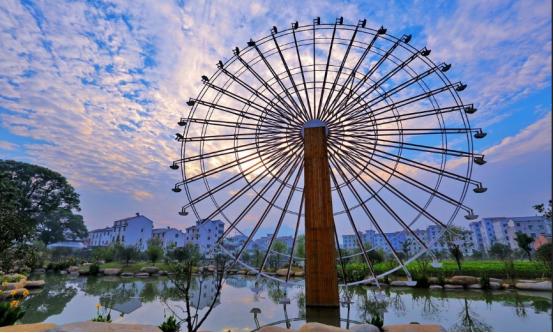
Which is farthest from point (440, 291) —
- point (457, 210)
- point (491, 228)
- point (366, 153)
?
point (491, 228)

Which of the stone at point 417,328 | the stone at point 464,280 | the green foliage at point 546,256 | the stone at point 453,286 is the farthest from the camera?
the green foliage at point 546,256

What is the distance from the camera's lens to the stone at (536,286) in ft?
57.9

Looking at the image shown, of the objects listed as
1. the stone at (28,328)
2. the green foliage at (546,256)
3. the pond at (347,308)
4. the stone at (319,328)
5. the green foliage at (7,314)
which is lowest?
the pond at (347,308)

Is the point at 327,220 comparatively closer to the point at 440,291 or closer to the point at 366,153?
the point at 366,153

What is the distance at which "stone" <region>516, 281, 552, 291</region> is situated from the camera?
1766 centimetres

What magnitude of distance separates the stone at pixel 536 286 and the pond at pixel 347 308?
0.91 metres

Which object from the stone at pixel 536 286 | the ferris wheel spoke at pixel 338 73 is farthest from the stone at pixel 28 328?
the stone at pixel 536 286

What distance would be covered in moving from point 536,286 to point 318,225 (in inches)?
582

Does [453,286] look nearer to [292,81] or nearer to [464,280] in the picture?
[464,280]

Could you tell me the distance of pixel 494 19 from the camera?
12.9 meters

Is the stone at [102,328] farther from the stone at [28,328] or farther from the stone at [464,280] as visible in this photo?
the stone at [464,280]

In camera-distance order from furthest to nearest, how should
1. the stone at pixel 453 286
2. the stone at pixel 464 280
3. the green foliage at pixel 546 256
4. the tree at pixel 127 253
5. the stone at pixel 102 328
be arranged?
the tree at pixel 127 253 → the green foliage at pixel 546 256 → the stone at pixel 464 280 → the stone at pixel 453 286 → the stone at pixel 102 328

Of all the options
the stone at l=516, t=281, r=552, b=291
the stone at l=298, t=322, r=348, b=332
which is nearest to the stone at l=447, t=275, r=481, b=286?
the stone at l=516, t=281, r=552, b=291

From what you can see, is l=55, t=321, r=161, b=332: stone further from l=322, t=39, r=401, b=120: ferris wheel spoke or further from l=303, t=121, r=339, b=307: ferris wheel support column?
l=322, t=39, r=401, b=120: ferris wheel spoke
